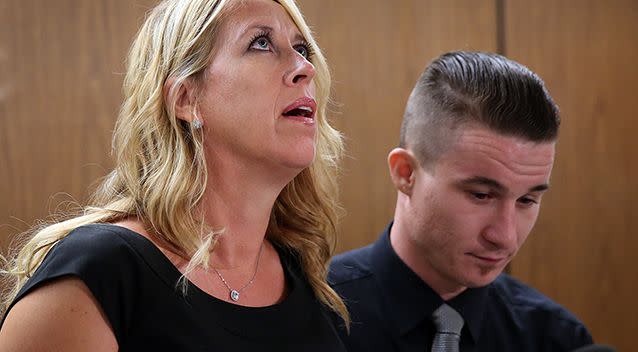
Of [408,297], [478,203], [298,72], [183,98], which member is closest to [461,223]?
[478,203]

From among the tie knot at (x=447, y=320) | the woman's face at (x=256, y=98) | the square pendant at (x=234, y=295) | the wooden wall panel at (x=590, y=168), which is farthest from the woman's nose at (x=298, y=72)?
the wooden wall panel at (x=590, y=168)

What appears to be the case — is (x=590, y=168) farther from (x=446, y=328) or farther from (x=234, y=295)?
(x=234, y=295)

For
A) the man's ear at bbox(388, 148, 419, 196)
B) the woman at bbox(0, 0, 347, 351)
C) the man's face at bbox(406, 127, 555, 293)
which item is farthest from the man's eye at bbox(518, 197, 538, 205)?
the woman at bbox(0, 0, 347, 351)

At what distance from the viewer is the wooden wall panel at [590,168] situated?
2908mm

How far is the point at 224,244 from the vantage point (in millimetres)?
1505

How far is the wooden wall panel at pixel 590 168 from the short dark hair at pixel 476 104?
0.98m

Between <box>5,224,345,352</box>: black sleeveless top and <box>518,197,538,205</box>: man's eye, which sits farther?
<box>518,197,538,205</box>: man's eye

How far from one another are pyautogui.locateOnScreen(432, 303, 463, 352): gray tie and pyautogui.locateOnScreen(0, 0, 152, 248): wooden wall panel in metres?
1.00

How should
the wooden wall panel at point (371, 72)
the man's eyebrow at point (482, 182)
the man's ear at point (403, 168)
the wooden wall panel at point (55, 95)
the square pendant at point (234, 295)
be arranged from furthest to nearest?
the wooden wall panel at point (371, 72) < the wooden wall panel at point (55, 95) < the man's ear at point (403, 168) < the man's eyebrow at point (482, 182) < the square pendant at point (234, 295)

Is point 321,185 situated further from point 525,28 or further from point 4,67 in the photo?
point 525,28

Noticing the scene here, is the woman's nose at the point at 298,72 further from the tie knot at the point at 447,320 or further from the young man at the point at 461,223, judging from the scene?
the tie knot at the point at 447,320

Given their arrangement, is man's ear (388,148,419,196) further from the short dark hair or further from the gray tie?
the gray tie

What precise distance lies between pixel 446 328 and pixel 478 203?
0.83 ft

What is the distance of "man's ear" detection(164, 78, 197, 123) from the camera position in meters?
1.48
